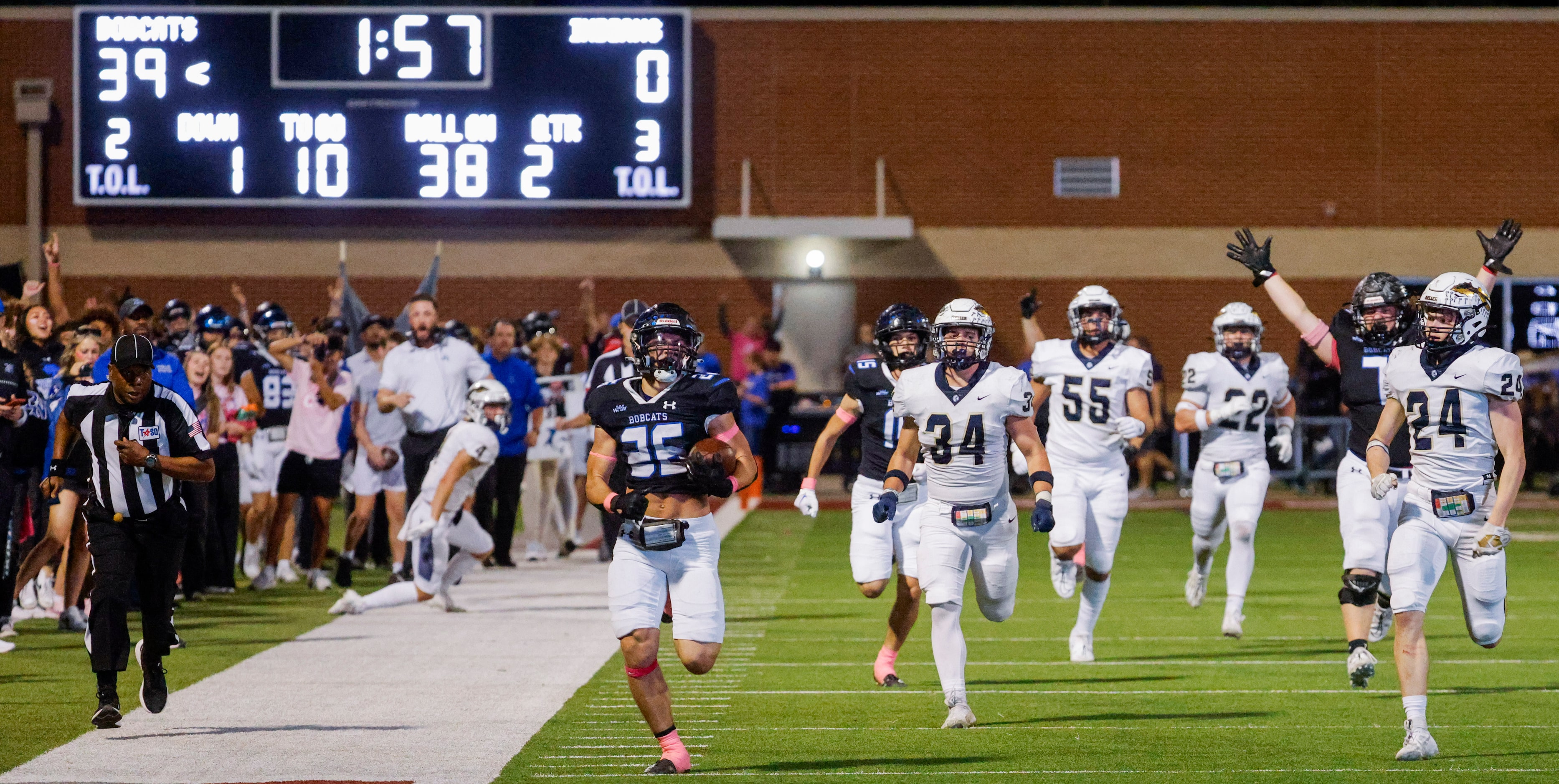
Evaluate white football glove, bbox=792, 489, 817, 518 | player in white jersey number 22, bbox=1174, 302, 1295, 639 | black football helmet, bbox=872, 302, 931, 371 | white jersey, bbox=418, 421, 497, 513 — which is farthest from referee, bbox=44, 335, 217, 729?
player in white jersey number 22, bbox=1174, 302, 1295, 639

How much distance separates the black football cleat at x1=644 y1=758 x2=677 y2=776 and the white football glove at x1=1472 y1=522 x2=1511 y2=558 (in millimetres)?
3460

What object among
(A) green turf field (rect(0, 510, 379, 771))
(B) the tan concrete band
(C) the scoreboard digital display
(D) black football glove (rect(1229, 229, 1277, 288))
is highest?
(C) the scoreboard digital display

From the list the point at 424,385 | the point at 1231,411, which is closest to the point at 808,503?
the point at 1231,411

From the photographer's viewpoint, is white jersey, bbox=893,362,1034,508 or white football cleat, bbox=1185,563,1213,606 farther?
white football cleat, bbox=1185,563,1213,606

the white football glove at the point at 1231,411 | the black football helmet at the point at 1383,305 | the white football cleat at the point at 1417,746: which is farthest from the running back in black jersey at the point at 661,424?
the white football glove at the point at 1231,411

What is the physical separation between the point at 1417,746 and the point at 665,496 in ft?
10.3

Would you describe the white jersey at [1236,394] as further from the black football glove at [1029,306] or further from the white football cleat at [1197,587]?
the black football glove at [1029,306]

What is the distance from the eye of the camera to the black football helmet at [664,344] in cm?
757

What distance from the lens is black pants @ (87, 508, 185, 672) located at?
27.4ft

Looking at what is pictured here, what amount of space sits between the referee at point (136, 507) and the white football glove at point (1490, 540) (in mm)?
5447

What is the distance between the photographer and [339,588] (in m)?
14.6

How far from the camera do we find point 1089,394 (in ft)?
37.1

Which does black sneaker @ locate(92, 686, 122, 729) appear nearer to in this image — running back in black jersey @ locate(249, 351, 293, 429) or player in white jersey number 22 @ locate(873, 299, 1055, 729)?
player in white jersey number 22 @ locate(873, 299, 1055, 729)

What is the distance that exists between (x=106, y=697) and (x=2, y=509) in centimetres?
330
